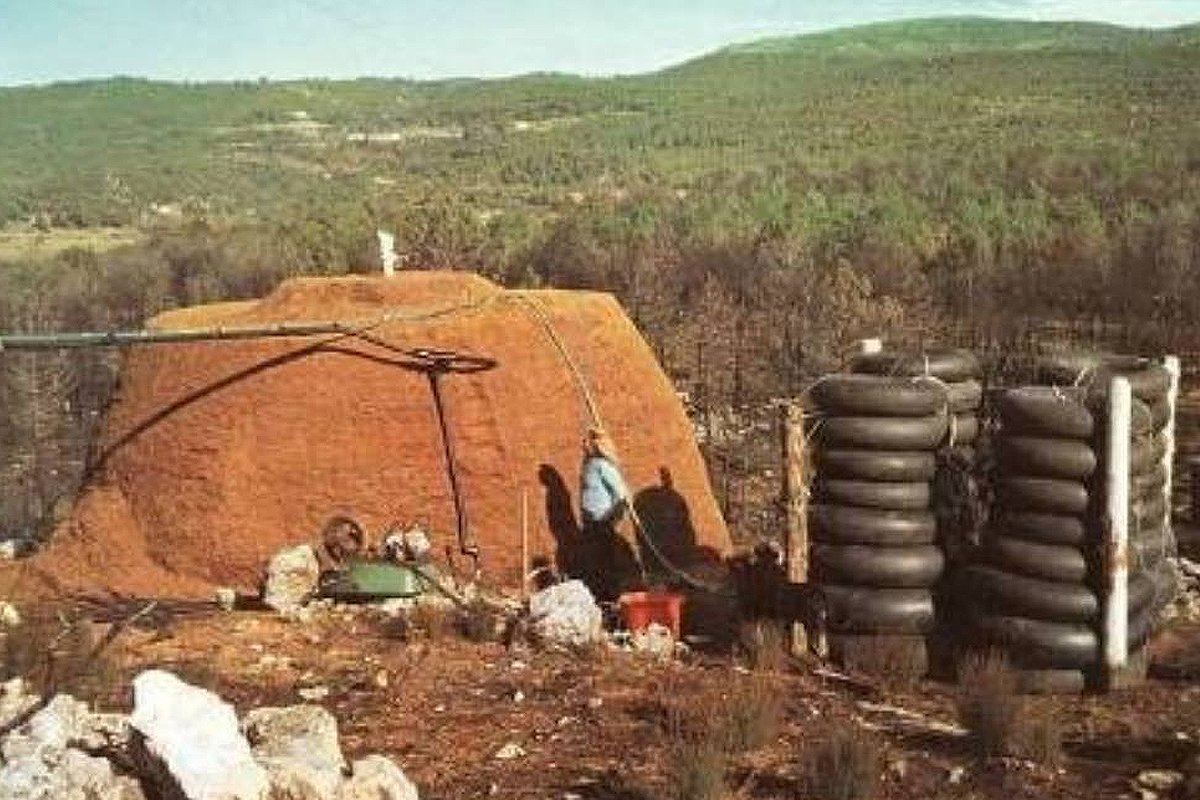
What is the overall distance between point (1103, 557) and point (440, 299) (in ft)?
18.1

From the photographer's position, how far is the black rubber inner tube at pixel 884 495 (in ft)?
37.0

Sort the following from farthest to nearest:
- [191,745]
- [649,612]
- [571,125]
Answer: [571,125]
[649,612]
[191,745]

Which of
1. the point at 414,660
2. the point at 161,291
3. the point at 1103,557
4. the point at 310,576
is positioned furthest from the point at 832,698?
the point at 161,291

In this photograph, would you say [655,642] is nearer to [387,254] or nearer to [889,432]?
[889,432]

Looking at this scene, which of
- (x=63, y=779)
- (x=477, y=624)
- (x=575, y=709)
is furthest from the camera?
(x=477, y=624)

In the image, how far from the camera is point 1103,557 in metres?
10.6

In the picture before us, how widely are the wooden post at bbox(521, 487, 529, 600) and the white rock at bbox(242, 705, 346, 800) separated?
5028 millimetres

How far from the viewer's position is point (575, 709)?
10.1m

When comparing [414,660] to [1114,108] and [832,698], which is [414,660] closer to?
[832,698]

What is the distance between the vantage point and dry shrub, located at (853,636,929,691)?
11.0m

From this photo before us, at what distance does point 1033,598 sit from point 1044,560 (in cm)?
26

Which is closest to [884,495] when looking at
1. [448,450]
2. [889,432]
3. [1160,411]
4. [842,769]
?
[889,432]

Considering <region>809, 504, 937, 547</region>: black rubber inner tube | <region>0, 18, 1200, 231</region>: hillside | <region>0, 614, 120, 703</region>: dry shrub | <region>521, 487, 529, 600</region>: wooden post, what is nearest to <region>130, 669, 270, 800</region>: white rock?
<region>0, 614, 120, 703</region>: dry shrub

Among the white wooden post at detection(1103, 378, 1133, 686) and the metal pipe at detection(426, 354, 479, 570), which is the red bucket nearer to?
the metal pipe at detection(426, 354, 479, 570)
